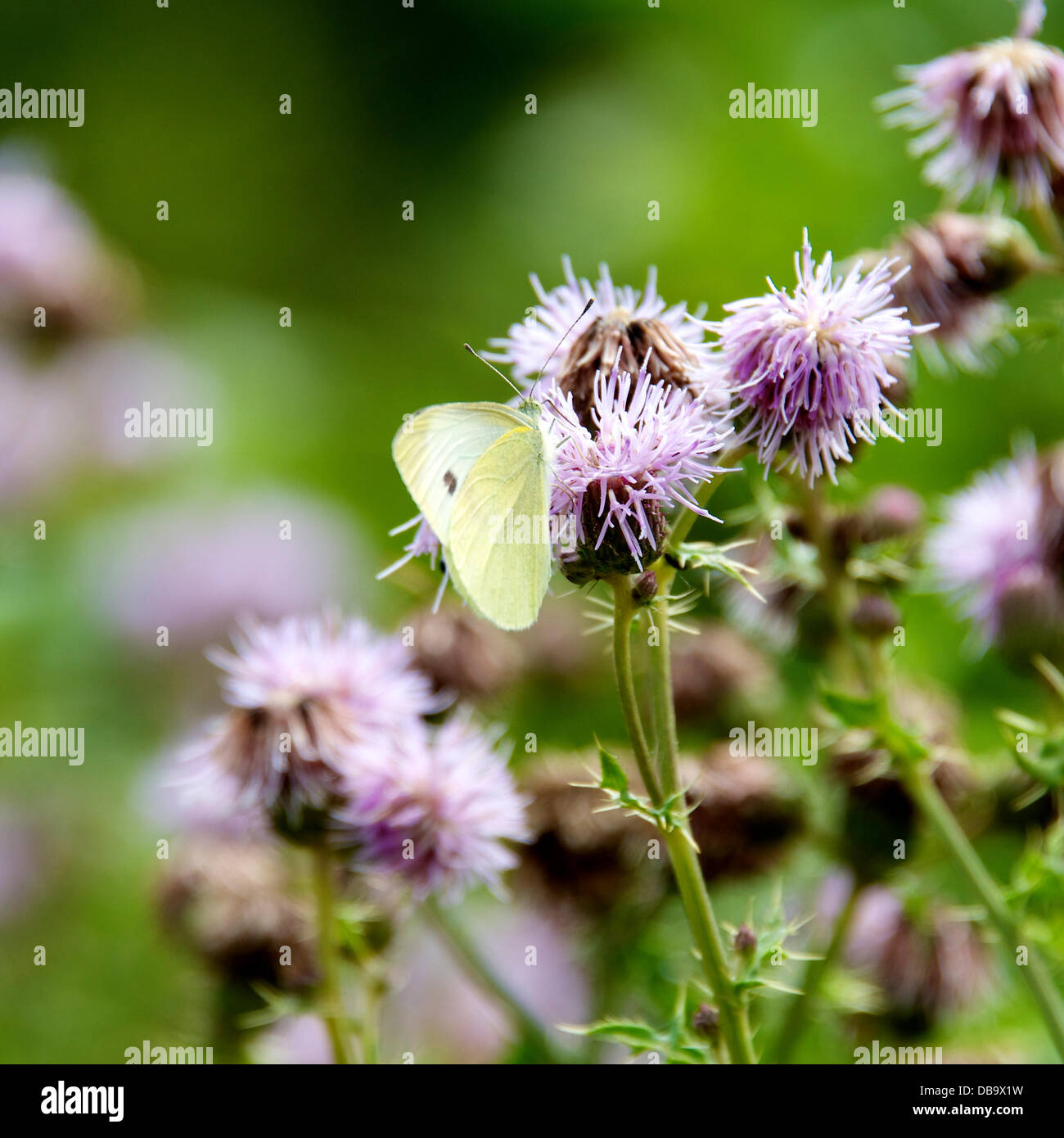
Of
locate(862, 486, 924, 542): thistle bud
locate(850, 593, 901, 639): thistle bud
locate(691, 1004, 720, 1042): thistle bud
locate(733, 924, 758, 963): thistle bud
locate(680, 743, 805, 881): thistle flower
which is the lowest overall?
locate(691, 1004, 720, 1042): thistle bud

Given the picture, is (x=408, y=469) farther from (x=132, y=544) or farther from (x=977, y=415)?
(x=977, y=415)

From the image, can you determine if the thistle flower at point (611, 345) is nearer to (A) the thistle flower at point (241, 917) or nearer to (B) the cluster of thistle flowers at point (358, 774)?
(B) the cluster of thistle flowers at point (358, 774)

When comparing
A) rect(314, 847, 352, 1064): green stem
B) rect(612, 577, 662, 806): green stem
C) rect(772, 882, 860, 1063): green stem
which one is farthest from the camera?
rect(772, 882, 860, 1063): green stem

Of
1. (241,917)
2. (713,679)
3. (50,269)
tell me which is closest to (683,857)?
(713,679)

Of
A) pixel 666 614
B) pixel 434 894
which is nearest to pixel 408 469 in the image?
pixel 666 614

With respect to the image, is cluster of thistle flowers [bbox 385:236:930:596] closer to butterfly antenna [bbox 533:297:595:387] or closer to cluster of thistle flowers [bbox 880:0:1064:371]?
butterfly antenna [bbox 533:297:595:387]

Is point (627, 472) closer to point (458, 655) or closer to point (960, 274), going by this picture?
point (960, 274)

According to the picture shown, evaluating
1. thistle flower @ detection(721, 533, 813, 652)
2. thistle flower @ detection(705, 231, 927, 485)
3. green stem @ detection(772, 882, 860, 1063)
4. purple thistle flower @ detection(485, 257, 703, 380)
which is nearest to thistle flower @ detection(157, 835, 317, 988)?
green stem @ detection(772, 882, 860, 1063)
